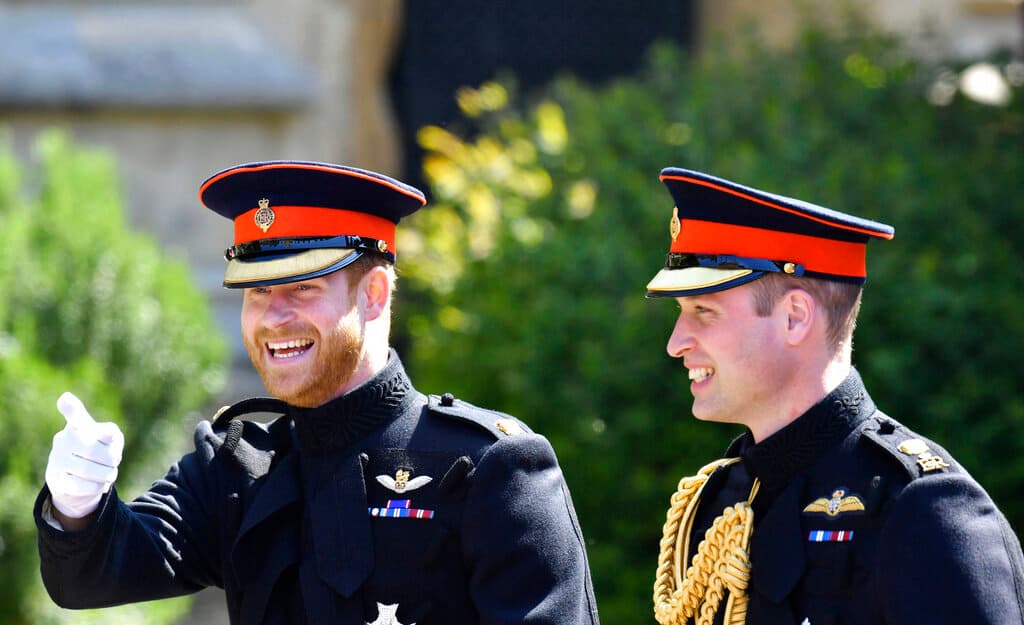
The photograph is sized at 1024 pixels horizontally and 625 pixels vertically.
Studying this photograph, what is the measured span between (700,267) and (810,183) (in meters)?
2.74

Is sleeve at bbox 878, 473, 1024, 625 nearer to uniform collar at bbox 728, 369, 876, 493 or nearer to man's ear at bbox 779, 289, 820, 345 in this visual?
uniform collar at bbox 728, 369, 876, 493

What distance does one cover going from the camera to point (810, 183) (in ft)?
19.2

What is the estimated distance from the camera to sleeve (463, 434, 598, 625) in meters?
3.11

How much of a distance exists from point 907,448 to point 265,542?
131cm

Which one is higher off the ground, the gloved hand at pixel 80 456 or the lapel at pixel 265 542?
the gloved hand at pixel 80 456

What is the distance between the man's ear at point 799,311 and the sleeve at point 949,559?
0.37 m

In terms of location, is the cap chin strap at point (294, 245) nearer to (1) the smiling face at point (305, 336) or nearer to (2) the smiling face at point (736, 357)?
(1) the smiling face at point (305, 336)

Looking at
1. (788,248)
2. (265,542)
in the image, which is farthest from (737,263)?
(265,542)

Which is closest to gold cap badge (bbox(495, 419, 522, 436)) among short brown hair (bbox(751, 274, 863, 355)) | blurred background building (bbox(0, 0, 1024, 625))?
short brown hair (bbox(751, 274, 863, 355))

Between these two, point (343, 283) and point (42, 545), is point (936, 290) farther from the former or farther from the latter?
point (42, 545)

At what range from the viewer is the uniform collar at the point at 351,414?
11.0 ft

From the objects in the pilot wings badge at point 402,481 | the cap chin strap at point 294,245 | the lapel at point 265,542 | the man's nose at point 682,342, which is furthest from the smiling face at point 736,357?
the lapel at point 265,542

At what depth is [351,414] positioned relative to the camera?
335cm

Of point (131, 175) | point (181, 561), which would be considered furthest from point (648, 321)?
point (131, 175)
